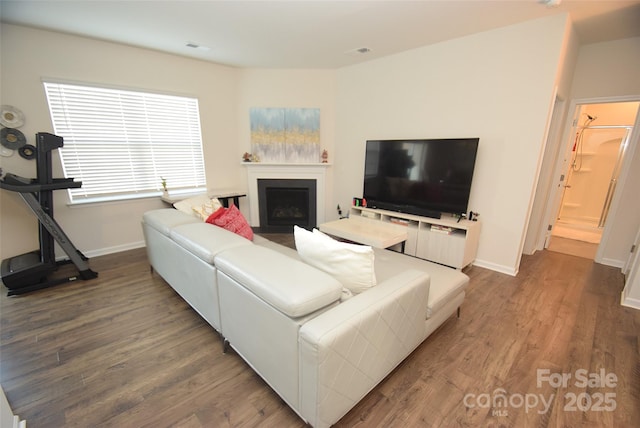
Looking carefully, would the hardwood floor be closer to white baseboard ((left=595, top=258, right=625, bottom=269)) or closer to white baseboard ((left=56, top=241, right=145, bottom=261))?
white baseboard ((left=56, top=241, right=145, bottom=261))

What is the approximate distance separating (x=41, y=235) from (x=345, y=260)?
10.6 feet

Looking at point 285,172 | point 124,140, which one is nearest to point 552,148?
point 285,172

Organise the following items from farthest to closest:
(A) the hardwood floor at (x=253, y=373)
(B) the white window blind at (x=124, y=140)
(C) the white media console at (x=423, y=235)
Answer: (B) the white window blind at (x=124, y=140) → (C) the white media console at (x=423, y=235) → (A) the hardwood floor at (x=253, y=373)

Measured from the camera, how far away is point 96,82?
320cm

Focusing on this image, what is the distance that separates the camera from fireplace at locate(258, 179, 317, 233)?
4.54 meters

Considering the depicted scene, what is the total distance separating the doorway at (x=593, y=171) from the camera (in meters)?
4.51

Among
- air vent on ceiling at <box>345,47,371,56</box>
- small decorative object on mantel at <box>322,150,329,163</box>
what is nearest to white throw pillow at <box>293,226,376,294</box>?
air vent on ceiling at <box>345,47,371,56</box>

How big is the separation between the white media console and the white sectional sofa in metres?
1.15

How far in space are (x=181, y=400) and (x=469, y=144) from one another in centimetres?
338

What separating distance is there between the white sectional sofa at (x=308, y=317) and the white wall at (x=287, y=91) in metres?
3.04

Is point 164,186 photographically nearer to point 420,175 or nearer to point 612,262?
point 420,175

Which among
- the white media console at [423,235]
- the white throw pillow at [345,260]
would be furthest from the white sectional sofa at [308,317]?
the white media console at [423,235]

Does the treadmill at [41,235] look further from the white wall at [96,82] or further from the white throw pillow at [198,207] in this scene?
the white throw pillow at [198,207]

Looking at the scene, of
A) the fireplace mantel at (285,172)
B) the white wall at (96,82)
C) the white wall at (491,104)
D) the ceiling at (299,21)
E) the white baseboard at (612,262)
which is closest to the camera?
the ceiling at (299,21)
